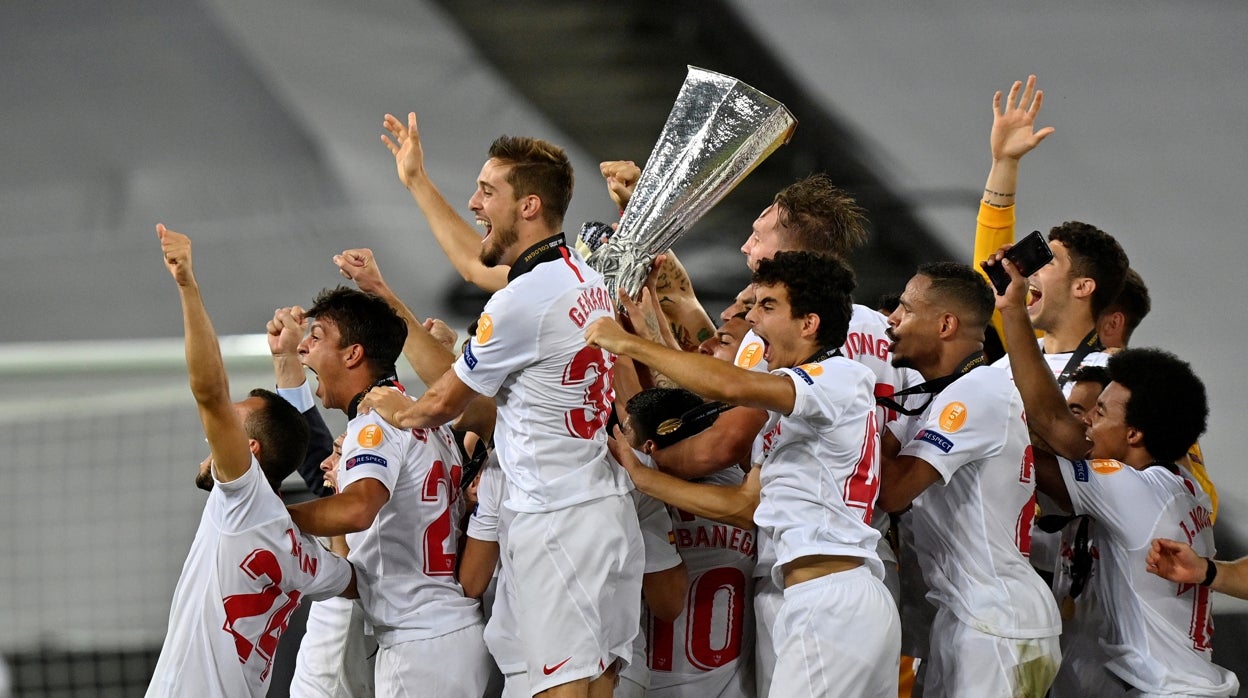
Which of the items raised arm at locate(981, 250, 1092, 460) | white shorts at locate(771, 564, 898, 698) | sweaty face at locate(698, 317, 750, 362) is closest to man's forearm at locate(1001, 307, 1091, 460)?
raised arm at locate(981, 250, 1092, 460)

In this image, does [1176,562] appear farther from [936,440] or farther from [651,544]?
[651,544]

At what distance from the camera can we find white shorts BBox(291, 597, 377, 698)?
3.88m

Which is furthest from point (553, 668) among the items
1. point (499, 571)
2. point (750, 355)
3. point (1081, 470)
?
point (1081, 470)

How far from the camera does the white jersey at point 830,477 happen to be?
123 inches

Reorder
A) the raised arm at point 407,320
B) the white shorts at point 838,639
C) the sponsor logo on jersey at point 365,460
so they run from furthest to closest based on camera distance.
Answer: the raised arm at point 407,320
the sponsor logo on jersey at point 365,460
the white shorts at point 838,639

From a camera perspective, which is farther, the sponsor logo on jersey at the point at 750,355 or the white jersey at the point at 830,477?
the sponsor logo on jersey at the point at 750,355

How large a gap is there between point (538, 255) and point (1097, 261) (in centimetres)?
184

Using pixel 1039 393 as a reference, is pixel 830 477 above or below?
below

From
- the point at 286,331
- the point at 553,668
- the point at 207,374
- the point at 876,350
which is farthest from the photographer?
the point at 286,331

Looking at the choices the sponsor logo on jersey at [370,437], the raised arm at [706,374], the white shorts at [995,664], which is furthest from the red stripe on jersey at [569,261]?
the white shorts at [995,664]

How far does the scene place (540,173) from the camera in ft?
11.8

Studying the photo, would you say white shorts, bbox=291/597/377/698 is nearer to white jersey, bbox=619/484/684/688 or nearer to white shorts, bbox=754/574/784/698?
white jersey, bbox=619/484/684/688

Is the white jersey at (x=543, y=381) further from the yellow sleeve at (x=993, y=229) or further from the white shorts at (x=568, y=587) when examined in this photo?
the yellow sleeve at (x=993, y=229)

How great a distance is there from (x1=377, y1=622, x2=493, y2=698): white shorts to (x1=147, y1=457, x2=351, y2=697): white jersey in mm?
379
